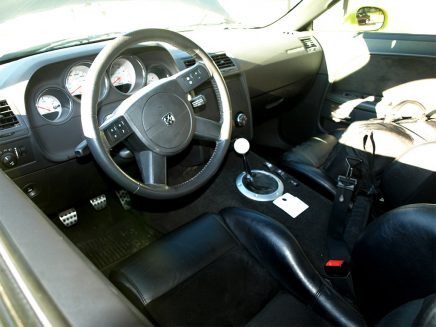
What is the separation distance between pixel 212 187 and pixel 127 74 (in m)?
0.79

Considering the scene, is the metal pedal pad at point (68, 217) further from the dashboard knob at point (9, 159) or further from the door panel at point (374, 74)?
the door panel at point (374, 74)

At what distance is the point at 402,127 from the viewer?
190 centimetres

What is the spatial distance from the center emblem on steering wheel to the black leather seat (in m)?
0.76

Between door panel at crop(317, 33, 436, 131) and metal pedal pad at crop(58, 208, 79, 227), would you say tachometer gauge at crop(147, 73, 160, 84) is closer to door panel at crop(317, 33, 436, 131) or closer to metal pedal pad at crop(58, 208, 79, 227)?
metal pedal pad at crop(58, 208, 79, 227)

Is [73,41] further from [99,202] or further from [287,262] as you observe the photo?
[287,262]

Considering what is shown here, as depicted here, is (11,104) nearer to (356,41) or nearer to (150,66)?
(150,66)

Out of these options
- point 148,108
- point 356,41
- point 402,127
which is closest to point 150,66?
point 148,108

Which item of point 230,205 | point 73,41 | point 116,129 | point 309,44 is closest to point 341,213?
point 230,205

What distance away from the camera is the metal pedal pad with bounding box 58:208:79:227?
1.76 metres

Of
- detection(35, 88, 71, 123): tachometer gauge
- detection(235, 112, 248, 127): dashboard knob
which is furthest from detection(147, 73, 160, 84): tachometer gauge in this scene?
detection(235, 112, 248, 127): dashboard knob

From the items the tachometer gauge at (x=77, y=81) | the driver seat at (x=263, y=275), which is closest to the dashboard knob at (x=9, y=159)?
the tachometer gauge at (x=77, y=81)

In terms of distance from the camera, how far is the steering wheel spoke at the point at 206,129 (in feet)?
4.76

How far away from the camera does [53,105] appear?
55.9 inches

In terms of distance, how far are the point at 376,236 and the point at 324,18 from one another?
6.65 feet
